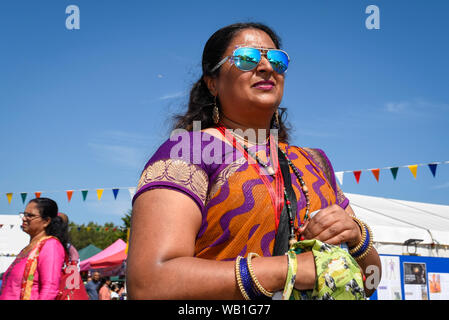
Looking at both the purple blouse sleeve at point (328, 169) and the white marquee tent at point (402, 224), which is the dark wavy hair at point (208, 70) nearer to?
the purple blouse sleeve at point (328, 169)

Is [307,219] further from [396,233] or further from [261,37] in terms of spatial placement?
[396,233]

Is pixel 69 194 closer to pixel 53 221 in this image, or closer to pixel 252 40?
pixel 53 221

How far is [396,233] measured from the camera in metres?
7.04

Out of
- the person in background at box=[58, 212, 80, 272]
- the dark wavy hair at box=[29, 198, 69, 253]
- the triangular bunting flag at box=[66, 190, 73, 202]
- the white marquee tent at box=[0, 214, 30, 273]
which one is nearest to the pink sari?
the dark wavy hair at box=[29, 198, 69, 253]

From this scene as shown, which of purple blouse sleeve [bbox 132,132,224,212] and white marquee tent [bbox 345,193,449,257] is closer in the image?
purple blouse sleeve [bbox 132,132,224,212]

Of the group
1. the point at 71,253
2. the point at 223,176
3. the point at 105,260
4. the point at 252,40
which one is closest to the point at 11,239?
the point at 105,260

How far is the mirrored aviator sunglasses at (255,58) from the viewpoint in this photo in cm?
176

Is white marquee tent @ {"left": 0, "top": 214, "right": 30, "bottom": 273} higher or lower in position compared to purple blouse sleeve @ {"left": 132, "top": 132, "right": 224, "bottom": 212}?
higher

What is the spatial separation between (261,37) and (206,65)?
0.96ft

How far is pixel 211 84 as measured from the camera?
1965 millimetres

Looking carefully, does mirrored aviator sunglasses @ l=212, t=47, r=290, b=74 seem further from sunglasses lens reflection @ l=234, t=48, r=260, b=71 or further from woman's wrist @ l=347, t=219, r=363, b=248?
woman's wrist @ l=347, t=219, r=363, b=248

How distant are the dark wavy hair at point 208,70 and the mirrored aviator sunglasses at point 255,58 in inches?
3.3

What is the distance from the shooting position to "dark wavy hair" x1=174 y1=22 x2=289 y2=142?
190cm
